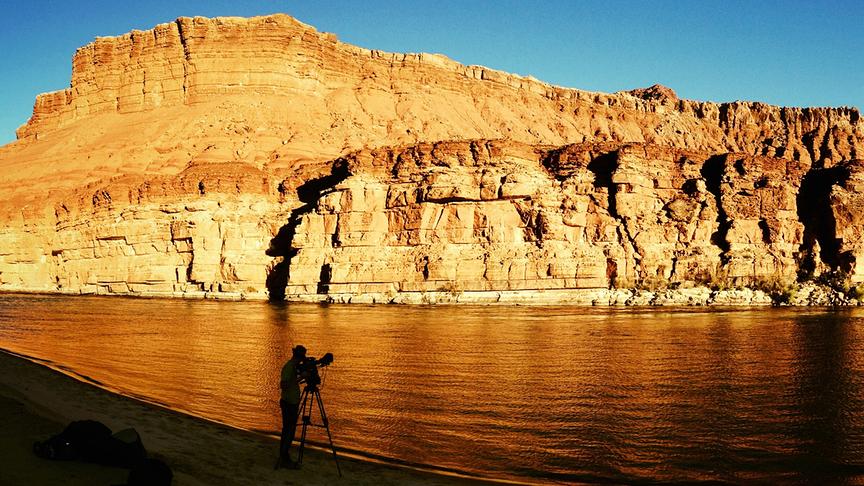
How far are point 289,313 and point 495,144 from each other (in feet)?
102

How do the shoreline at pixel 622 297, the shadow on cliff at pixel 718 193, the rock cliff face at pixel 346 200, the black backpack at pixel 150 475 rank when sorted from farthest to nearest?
the shadow on cliff at pixel 718 193, the rock cliff face at pixel 346 200, the shoreline at pixel 622 297, the black backpack at pixel 150 475

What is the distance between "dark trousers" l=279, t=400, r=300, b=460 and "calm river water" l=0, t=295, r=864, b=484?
1.92 metres

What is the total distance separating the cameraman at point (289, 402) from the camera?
9734 millimetres

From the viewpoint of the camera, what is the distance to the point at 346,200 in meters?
62.4

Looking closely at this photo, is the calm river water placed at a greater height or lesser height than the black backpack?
lesser

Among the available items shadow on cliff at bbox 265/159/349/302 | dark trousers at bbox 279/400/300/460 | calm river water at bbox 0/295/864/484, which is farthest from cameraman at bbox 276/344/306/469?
shadow on cliff at bbox 265/159/349/302

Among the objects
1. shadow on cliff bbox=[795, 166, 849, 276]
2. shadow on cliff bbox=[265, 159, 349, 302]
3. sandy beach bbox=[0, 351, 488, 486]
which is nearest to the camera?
sandy beach bbox=[0, 351, 488, 486]

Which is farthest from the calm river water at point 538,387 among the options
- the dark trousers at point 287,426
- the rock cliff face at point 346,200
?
the rock cliff face at point 346,200

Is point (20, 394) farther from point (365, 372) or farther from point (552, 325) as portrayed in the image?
point (552, 325)

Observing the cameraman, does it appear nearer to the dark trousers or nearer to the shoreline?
the dark trousers

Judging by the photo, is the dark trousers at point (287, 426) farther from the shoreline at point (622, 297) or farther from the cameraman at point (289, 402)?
the shoreline at point (622, 297)

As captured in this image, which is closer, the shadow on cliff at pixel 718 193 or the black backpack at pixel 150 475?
the black backpack at pixel 150 475

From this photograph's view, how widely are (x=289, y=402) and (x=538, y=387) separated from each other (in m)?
9.01

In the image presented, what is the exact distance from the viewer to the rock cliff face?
5891 centimetres
